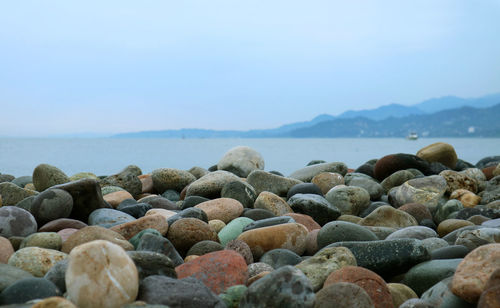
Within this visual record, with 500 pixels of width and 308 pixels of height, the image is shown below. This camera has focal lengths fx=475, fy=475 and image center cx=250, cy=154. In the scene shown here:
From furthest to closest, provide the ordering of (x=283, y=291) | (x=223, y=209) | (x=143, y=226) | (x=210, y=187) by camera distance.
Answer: (x=210, y=187), (x=223, y=209), (x=143, y=226), (x=283, y=291)

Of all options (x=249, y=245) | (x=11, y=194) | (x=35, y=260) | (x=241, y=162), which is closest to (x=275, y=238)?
(x=249, y=245)

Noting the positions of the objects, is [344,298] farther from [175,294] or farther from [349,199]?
[349,199]

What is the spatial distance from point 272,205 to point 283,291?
3.50 m

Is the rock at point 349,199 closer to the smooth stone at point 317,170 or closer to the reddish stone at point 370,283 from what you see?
the smooth stone at point 317,170

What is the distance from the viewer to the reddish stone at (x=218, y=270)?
3.43 m

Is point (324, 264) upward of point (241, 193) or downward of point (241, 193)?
downward

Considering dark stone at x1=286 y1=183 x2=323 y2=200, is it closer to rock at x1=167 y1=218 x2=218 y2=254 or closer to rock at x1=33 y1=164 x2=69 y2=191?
rock at x1=167 y1=218 x2=218 y2=254

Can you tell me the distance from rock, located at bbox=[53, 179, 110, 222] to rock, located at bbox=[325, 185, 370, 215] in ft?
10.9

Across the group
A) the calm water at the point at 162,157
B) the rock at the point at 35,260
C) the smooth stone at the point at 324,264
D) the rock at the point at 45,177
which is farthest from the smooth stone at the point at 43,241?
the calm water at the point at 162,157

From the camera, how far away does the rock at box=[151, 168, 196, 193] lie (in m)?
8.82

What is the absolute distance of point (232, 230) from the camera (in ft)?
16.9

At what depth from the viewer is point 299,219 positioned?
555 centimetres

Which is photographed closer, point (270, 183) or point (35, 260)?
point (35, 260)

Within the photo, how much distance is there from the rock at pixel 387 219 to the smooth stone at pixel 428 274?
182cm
